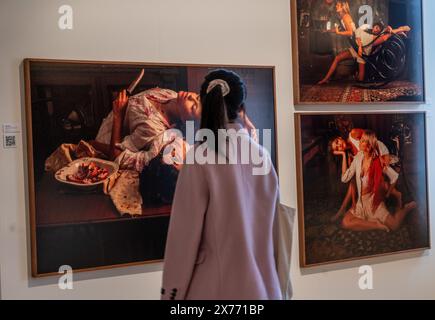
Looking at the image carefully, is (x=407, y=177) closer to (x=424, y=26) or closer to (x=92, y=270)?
(x=424, y=26)

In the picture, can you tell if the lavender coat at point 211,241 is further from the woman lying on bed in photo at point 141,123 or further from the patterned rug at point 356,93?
the patterned rug at point 356,93

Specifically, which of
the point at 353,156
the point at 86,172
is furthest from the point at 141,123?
the point at 353,156

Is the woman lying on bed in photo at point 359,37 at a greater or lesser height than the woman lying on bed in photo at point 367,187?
Result: greater

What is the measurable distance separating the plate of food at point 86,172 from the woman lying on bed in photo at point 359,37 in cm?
135

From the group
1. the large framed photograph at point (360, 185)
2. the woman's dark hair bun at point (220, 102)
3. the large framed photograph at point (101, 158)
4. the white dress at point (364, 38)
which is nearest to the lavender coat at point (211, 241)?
the woman's dark hair bun at point (220, 102)

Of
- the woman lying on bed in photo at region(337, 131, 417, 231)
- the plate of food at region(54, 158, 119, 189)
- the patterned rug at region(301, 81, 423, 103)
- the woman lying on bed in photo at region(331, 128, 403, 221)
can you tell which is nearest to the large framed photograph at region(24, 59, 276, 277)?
the plate of food at region(54, 158, 119, 189)

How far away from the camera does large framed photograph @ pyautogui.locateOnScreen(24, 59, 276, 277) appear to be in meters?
2.20

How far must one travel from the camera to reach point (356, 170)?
110 inches

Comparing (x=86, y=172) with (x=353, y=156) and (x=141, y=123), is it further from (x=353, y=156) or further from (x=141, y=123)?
(x=353, y=156)

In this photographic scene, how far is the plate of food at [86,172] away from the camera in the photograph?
2.24 metres

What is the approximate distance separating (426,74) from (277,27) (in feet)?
3.64

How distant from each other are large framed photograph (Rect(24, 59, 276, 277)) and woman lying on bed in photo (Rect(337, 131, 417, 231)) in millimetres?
840
